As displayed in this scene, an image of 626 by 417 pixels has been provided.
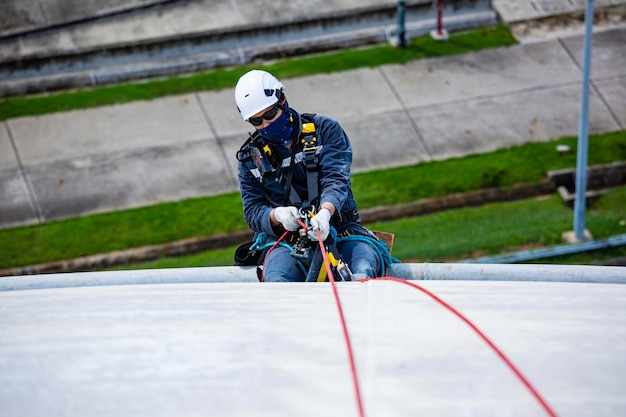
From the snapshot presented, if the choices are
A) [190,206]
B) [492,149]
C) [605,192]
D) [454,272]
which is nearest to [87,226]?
[190,206]

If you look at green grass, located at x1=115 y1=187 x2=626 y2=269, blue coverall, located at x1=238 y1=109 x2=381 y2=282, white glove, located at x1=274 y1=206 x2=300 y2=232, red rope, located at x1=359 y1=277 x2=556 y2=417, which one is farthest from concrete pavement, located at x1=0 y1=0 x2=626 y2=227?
red rope, located at x1=359 y1=277 x2=556 y2=417

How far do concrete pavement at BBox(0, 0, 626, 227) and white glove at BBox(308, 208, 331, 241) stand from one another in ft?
23.0

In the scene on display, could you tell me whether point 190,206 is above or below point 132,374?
above

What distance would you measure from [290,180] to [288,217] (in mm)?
466

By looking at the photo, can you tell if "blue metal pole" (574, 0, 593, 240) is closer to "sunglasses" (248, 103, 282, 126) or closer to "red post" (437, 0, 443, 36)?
"red post" (437, 0, 443, 36)

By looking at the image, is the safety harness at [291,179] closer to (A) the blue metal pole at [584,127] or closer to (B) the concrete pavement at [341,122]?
(A) the blue metal pole at [584,127]

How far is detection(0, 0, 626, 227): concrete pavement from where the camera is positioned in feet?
41.7

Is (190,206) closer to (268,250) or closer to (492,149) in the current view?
(492,149)

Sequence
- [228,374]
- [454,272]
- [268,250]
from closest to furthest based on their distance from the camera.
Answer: [228,374] → [454,272] → [268,250]

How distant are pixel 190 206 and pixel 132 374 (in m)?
8.27

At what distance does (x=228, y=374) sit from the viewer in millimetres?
3977

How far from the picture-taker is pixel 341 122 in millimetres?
13406

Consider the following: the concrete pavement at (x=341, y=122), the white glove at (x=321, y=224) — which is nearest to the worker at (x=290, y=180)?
the white glove at (x=321, y=224)

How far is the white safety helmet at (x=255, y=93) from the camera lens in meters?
5.88
